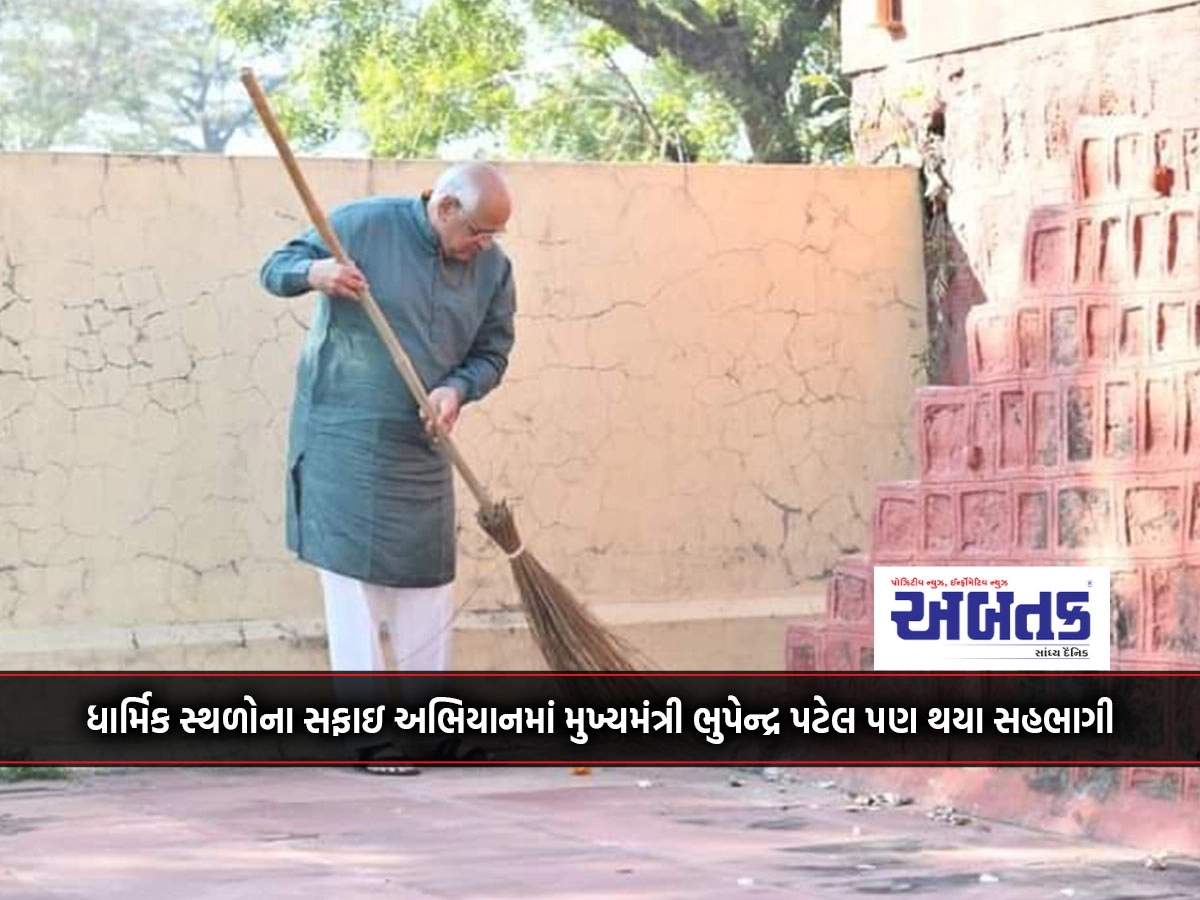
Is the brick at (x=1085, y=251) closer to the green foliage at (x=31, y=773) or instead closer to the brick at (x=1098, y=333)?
the brick at (x=1098, y=333)

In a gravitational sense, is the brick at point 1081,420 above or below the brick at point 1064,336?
below

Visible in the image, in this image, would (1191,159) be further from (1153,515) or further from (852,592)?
(852,592)

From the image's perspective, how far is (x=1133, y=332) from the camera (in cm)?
715

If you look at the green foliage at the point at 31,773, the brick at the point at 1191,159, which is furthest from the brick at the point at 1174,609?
the green foliage at the point at 31,773

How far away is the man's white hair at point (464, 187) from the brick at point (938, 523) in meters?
1.59

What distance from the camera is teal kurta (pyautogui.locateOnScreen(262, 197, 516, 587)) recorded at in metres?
8.27

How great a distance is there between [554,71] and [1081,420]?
15.2 m

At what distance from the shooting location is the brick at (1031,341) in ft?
24.3

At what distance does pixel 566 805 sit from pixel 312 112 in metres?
14.9

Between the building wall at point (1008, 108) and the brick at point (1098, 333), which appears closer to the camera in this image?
the brick at point (1098, 333)

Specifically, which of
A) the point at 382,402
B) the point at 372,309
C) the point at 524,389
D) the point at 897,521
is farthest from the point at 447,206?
the point at 897,521

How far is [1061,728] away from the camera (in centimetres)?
731

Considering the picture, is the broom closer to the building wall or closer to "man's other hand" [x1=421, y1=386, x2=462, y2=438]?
"man's other hand" [x1=421, y1=386, x2=462, y2=438]

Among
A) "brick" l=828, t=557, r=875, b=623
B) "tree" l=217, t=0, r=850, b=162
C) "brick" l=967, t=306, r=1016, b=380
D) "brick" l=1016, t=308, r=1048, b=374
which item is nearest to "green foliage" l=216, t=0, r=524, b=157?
"tree" l=217, t=0, r=850, b=162
